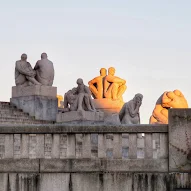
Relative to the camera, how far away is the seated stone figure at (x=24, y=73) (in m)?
36.8

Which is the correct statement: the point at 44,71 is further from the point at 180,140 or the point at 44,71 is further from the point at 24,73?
the point at 180,140

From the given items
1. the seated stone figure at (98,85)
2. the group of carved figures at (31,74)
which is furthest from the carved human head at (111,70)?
the group of carved figures at (31,74)

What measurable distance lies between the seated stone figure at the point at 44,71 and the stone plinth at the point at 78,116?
2006 millimetres

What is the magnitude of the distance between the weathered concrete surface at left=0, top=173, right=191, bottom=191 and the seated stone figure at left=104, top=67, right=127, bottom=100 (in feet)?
107

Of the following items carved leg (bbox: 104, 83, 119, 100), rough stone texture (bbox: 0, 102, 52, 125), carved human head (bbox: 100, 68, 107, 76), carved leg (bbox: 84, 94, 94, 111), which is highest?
carved human head (bbox: 100, 68, 107, 76)

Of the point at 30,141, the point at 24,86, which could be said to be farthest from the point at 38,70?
the point at 30,141

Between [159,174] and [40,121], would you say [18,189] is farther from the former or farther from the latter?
[40,121]

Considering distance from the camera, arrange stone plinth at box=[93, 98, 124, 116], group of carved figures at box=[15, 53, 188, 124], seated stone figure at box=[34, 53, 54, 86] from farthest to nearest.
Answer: stone plinth at box=[93, 98, 124, 116] → seated stone figure at box=[34, 53, 54, 86] → group of carved figures at box=[15, 53, 188, 124]

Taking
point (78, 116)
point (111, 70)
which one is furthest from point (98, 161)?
point (111, 70)

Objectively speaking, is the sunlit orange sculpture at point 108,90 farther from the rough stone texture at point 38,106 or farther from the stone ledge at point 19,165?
the stone ledge at point 19,165

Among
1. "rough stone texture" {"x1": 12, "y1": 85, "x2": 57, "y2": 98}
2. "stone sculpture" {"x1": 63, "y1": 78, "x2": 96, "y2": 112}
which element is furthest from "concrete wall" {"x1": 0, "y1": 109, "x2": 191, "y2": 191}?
"rough stone texture" {"x1": 12, "y1": 85, "x2": 57, "y2": 98}

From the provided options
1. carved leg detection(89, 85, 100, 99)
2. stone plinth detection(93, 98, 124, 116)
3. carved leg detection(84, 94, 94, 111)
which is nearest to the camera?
carved leg detection(84, 94, 94, 111)

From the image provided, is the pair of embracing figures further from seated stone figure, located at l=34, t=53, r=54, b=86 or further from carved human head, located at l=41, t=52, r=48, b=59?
seated stone figure, located at l=34, t=53, r=54, b=86

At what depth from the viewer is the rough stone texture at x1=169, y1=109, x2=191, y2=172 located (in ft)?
54.2
